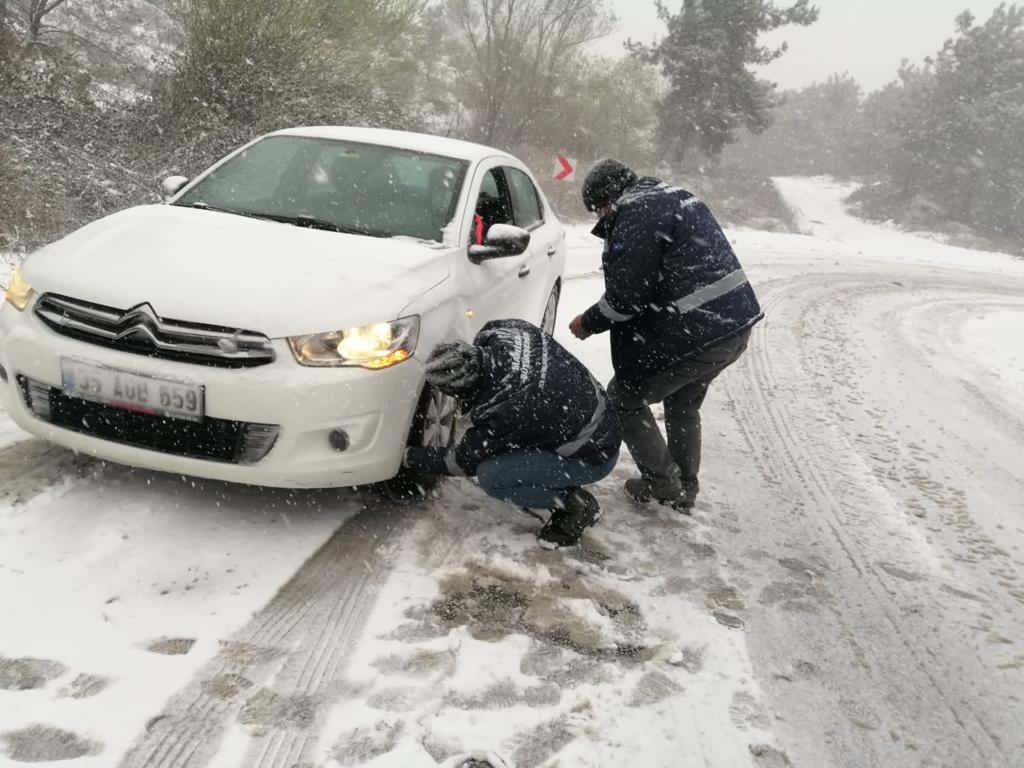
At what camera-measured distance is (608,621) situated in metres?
2.82

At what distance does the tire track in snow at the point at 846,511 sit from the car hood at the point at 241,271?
216cm

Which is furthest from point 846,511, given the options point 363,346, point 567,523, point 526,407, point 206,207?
point 206,207

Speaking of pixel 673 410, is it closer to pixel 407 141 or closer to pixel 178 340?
pixel 407 141

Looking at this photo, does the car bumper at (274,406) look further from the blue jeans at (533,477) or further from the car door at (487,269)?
the car door at (487,269)

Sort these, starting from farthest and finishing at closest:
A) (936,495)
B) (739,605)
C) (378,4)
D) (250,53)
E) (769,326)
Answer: (378,4), (250,53), (769,326), (936,495), (739,605)

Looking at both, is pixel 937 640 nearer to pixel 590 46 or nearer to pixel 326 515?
pixel 326 515

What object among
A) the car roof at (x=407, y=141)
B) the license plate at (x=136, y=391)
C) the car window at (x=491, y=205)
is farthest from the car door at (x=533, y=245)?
the license plate at (x=136, y=391)

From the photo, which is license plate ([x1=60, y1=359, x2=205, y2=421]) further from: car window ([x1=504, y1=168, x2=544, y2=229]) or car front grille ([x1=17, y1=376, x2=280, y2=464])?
car window ([x1=504, y1=168, x2=544, y2=229])

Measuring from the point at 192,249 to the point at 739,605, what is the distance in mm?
2558

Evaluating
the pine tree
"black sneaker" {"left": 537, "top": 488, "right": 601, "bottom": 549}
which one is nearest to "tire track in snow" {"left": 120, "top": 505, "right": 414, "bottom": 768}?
"black sneaker" {"left": 537, "top": 488, "right": 601, "bottom": 549}

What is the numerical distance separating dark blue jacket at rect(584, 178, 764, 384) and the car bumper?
100 cm

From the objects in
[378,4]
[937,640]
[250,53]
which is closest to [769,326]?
[937,640]

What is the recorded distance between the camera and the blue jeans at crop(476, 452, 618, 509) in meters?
3.22

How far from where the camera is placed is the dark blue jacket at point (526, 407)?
3104mm
